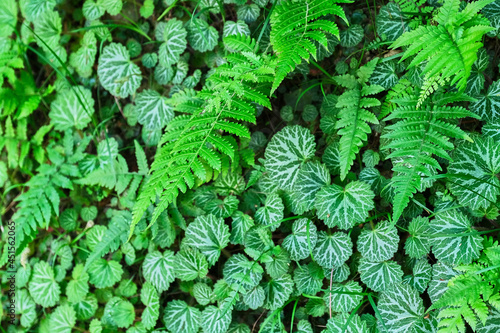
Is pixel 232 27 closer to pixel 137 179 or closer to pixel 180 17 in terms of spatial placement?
pixel 180 17

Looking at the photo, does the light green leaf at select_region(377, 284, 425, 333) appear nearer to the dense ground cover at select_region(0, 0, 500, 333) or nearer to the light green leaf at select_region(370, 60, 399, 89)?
the dense ground cover at select_region(0, 0, 500, 333)

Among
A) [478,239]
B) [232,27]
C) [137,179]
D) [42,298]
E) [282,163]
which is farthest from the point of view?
[42,298]

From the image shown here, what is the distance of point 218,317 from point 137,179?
38.9 inches

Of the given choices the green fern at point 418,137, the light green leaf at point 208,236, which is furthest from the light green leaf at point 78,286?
the green fern at point 418,137

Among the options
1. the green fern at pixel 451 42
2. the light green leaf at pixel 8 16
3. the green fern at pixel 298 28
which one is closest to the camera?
the green fern at pixel 451 42

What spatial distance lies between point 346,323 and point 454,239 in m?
0.63

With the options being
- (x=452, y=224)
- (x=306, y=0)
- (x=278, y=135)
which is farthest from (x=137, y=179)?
(x=452, y=224)

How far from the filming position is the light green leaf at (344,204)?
6.14 feet

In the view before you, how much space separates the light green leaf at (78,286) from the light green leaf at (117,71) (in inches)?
48.5

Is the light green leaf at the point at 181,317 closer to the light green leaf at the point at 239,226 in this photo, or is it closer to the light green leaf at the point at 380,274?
the light green leaf at the point at 239,226

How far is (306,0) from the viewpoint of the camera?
6.08 ft

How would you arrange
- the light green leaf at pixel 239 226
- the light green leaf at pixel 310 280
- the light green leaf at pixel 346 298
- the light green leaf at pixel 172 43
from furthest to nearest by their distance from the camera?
1. the light green leaf at pixel 172 43
2. the light green leaf at pixel 239 226
3. the light green leaf at pixel 310 280
4. the light green leaf at pixel 346 298

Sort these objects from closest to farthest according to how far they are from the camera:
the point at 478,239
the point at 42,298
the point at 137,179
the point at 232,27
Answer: the point at 478,239 < the point at 232,27 < the point at 137,179 < the point at 42,298

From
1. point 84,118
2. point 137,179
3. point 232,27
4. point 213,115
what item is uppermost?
point 232,27
